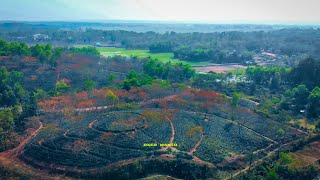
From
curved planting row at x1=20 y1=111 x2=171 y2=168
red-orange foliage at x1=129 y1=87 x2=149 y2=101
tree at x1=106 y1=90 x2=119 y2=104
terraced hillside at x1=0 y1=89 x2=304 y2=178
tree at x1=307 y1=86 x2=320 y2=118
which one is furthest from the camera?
red-orange foliage at x1=129 y1=87 x2=149 y2=101

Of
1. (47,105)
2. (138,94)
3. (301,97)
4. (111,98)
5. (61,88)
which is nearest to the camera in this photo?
(111,98)

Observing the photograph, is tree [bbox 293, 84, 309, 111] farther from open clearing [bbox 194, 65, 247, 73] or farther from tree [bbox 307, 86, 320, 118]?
open clearing [bbox 194, 65, 247, 73]

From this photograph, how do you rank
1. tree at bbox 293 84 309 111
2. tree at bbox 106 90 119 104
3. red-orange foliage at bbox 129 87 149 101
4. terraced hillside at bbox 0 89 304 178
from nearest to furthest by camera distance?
1. terraced hillside at bbox 0 89 304 178
2. tree at bbox 106 90 119 104
3. tree at bbox 293 84 309 111
4. red-orange foliage at bbox 129 87 149 101

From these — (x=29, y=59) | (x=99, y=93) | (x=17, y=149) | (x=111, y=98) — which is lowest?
(x=17, y=149)

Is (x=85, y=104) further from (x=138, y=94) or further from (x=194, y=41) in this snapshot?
(x=194, y=41)

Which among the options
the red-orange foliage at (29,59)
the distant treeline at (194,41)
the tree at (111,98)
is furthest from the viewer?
the distant treeline at (194,41)

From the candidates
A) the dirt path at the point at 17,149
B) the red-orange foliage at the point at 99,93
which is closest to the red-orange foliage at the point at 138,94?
the red-orange foliage at the point at 99,93

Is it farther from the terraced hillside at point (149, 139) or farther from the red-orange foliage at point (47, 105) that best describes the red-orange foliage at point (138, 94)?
the red-orange foliage at point (47, 105)

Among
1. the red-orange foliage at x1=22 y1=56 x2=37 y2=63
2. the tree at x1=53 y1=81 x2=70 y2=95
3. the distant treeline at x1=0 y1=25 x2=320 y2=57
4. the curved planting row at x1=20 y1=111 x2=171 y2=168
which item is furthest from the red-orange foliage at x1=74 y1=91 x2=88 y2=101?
the distant treeline at x1=0 y1=25 x2=320 y2=57

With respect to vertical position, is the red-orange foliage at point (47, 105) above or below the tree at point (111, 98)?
below

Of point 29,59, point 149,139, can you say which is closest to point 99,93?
point 149,139

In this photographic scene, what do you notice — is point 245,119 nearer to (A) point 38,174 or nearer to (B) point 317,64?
(B) point 317,64

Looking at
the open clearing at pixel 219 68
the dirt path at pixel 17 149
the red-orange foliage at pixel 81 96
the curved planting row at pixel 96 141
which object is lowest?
the dirt path at pixel 17 149
